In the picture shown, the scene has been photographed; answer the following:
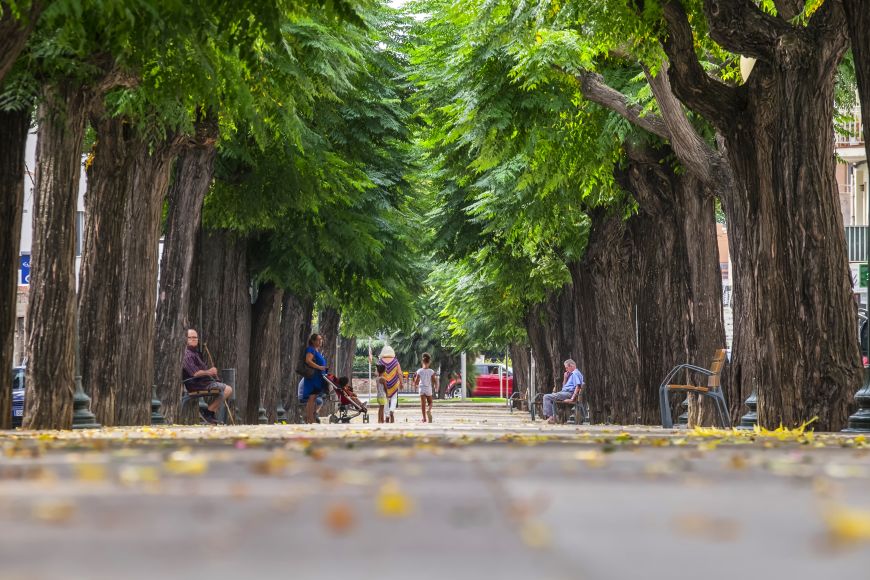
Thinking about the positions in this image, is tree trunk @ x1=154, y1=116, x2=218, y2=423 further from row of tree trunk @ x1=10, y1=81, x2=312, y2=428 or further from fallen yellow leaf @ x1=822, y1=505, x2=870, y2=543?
fallen yellow leaf @ x1=822, y1=505, x2=870, y2=543

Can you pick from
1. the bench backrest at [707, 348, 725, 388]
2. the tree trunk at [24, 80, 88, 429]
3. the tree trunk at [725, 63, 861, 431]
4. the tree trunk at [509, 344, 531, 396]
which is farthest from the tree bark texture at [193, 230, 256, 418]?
the tree trunk at [509, 344, 531, 396]

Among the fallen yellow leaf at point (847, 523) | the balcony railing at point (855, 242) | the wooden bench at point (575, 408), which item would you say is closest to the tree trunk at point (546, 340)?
the wooden bench at point (575, 408)

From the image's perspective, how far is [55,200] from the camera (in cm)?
1599

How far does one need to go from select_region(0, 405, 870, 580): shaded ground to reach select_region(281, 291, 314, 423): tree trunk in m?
27.3

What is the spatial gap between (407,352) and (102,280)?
3132 inches

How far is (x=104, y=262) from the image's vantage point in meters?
18.3

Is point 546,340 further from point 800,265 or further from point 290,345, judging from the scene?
point 800,265

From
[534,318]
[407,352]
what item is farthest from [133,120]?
[407,352]

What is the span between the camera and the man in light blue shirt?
31578 millimetres

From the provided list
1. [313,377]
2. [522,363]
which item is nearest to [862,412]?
[313,377]

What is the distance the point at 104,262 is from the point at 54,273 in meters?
2.40

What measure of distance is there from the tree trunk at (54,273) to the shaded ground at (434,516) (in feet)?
24.5

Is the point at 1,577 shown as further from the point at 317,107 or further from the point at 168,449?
the point at 317,107

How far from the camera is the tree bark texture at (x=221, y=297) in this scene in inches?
1082
